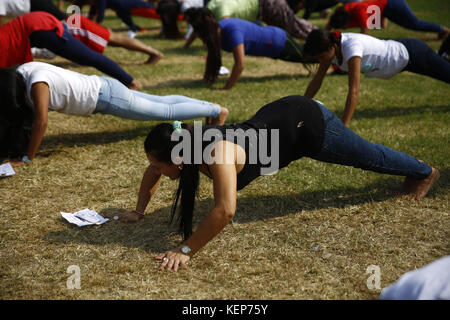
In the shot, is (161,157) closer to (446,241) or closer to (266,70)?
(446,241)

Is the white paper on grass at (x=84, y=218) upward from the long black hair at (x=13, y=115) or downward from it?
downward

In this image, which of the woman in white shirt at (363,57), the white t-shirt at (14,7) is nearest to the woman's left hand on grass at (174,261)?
the woman in white shirt at (363,57)

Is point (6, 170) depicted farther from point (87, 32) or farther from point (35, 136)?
point (87, 32)

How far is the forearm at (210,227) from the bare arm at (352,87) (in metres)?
2.55

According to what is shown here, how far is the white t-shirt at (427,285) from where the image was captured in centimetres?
178

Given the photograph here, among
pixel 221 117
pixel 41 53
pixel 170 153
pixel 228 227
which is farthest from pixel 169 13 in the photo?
pixel 170 153

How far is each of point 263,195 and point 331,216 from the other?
2.04 feet

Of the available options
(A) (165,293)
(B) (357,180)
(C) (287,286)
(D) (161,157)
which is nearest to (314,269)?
(C) (287,286)

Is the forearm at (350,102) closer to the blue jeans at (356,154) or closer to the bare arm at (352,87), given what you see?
the bare arm at (352,87)

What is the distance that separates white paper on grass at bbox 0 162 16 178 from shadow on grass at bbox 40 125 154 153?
0.64 metres

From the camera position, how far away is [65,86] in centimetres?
419

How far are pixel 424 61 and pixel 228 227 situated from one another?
10.8 ft

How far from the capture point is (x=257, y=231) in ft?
10.9

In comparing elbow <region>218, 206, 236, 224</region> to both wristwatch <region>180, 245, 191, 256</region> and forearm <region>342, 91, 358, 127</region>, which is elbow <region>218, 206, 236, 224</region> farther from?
forearm <region>342, 91, 358, 127</region>
